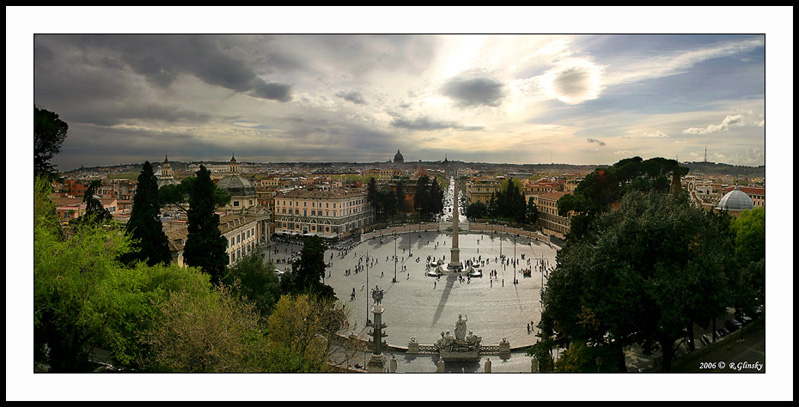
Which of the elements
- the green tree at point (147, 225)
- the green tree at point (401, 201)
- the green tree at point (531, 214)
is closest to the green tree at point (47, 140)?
the green tree at point (147, 225)

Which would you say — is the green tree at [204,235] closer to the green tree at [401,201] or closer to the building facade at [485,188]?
the green tree at [401,201]

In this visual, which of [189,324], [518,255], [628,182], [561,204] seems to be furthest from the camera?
[561,204]

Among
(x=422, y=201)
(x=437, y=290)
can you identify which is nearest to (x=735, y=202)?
(x=437, y=290)

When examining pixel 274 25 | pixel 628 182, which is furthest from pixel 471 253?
pixel 274 25

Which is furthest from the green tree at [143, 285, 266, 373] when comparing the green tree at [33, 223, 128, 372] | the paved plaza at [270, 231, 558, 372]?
the paved plaza at [270, 231, 558, 372]

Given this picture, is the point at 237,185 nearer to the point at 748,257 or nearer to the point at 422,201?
the point at 422,201

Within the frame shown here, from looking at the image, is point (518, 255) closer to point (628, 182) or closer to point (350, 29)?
point (628, 182)
